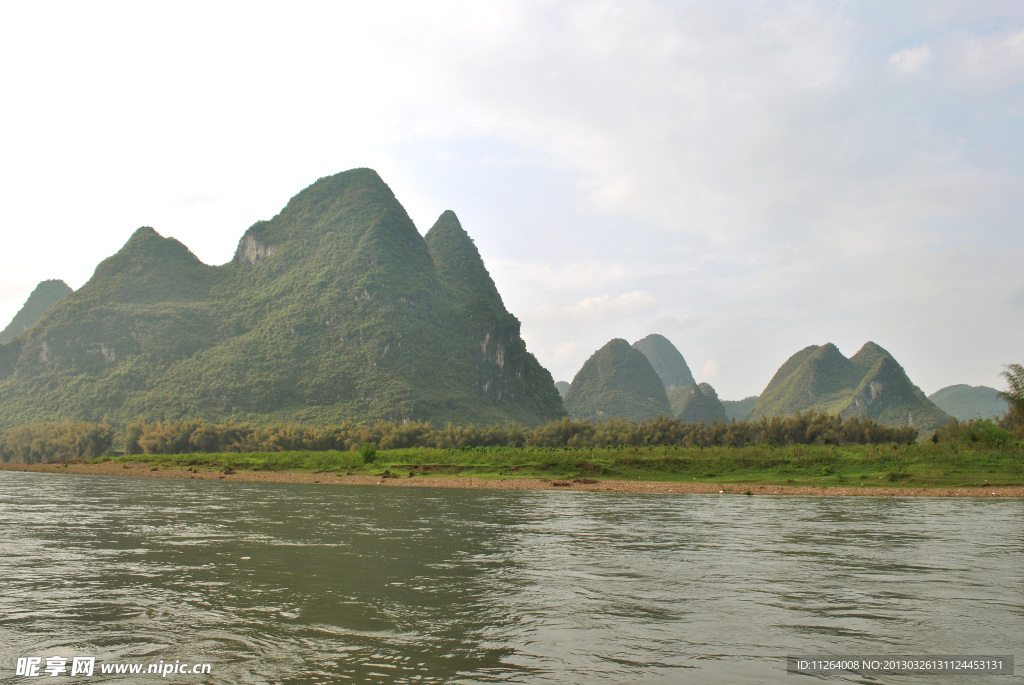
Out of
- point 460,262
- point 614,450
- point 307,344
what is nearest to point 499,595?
point 614,450

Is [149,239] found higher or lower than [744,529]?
higher

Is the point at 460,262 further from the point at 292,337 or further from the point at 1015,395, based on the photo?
the point at 1015,395

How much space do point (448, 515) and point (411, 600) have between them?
1451cm

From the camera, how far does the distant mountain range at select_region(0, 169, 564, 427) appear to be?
399 feet

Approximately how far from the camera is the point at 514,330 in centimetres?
16475

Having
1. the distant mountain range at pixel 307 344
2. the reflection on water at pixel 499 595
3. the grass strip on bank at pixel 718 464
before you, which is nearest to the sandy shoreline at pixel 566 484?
the grass strip on bank at pixel 718 464

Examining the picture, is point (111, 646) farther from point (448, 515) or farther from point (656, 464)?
point (656, 464)

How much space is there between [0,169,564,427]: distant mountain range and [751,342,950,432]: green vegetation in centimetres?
6523

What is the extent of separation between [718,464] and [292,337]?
11041 centimetres

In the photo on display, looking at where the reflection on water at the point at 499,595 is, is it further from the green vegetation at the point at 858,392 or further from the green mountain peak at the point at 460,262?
the green mountain peak at the point at 460,262

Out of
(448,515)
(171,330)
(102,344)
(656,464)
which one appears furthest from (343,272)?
(448,515)

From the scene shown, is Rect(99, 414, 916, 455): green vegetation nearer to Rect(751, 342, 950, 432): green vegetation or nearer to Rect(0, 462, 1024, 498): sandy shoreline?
Rect(0, 462, 1024, 498): sandy shoreline

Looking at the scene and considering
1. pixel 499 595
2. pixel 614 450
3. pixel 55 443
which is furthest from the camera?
pixel 55 443

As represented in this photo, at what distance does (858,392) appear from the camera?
148 m
